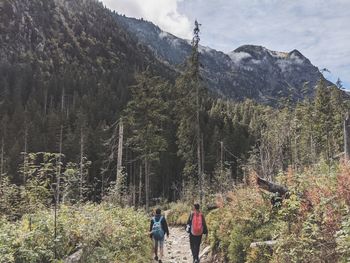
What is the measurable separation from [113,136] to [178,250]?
51.9 ft

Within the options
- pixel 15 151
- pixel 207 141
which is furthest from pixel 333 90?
pixel 15 151

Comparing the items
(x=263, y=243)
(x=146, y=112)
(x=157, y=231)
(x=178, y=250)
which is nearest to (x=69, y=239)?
(x=157, y=231)

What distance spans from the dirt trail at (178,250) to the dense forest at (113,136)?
101 centimetres

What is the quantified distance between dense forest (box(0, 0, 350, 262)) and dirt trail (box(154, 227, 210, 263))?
1015 millimetres

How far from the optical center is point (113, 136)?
3191cm

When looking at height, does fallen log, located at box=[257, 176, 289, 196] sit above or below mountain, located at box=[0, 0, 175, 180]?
below

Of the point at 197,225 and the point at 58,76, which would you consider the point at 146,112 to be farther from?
the point at 58,76

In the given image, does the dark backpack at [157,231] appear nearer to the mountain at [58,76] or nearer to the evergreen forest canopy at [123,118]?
the evergreen forest canopy at [123,118]

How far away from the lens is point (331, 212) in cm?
720

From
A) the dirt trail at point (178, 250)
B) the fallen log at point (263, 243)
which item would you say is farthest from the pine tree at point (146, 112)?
the fallen log at point (263, 243)

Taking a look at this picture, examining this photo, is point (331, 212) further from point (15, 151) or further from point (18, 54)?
point (18, 54)

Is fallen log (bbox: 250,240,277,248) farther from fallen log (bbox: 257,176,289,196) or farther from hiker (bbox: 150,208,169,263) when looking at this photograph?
hiker (bbox: 150,208,169,263)

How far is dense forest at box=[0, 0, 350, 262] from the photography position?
12.0 metres

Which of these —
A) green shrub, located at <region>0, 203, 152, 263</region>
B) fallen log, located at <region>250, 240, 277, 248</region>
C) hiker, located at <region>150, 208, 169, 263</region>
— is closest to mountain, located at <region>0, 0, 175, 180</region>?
green shrub, located at <region>0, 203, 152, 263</region>
